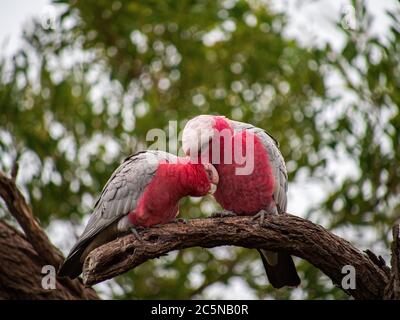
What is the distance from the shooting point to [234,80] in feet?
32.1

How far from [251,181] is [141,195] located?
107 cm

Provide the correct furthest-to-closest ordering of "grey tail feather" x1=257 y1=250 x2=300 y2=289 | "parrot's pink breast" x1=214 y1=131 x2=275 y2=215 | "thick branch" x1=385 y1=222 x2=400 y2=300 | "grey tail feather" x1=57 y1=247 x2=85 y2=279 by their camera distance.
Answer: "grey tail feather" x1=257 y1=250 x2=300 y2=289, "grey tail feather" x1=57 y1=247 x2=85 y2=279, "parrot's pink breast" x1=214 y1=131 x2=275 y2=215, "thick branch" x1=385 y1=222 x2=400 y2=300

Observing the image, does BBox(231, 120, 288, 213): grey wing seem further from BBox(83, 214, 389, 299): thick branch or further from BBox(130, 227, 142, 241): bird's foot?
BBox(130, 227, 142, 241): bird's foot

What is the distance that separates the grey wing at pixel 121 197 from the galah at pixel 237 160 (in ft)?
1.58

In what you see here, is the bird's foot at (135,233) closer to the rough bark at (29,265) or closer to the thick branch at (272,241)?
the thick branch at (272,241)

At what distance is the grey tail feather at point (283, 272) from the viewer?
6.79 meters

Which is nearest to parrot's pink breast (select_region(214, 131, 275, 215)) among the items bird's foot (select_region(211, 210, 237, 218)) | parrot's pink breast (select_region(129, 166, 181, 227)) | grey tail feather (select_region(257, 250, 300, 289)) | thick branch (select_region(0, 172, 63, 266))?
bird's foot (select_region(211, 210, 237, 218))

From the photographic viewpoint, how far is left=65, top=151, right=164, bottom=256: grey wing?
6.46 meters

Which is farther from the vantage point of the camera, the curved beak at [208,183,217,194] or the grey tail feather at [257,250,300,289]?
the grey tail feather at [257,250,300,289]

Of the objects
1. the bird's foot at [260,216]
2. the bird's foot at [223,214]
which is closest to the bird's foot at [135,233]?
the bird's foot at [223,214]

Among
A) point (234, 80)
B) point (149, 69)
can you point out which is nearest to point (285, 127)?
point (234, 80)

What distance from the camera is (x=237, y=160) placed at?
6445 mm

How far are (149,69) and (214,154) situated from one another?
3750 millimetres
